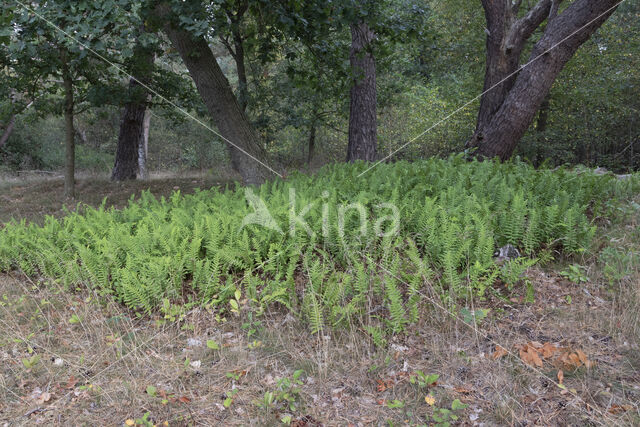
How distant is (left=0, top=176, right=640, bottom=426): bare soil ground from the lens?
2594mm

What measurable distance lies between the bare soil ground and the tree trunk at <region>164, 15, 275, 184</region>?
13.7 feet

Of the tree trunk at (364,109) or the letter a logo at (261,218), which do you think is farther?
the tree trunk at (364,109)

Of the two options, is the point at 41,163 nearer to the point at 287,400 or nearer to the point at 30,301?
the point at 30,301

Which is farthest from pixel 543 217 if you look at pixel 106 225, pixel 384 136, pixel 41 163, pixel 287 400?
pixel 41 163

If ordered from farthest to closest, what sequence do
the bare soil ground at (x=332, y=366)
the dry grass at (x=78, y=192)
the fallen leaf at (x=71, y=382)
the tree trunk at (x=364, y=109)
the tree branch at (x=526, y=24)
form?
the dry grass at (x=78, y=192), the tree trunk at (x=364, y=109), the tree branch at (x=526, y=24), the fallen leaf at (x=71, y=382), the bare soil ground at (x=332, y=366)

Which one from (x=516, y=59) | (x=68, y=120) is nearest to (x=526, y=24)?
(x=516, y=59)

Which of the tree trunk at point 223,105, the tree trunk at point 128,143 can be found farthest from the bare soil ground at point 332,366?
the tree trunk at point 128,143

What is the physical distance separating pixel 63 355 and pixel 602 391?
3.53 m

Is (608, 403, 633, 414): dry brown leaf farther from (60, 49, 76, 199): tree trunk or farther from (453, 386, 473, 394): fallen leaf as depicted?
(60, 49, 76, 199): tree trunk

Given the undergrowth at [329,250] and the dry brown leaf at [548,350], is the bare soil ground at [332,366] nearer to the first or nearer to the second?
the dry brown leaf at [548,350]

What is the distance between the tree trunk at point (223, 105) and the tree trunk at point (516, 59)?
388 centimetres

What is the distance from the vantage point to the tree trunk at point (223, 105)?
23.3 ft

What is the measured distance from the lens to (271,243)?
391cm

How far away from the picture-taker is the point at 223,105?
7.39 metres
